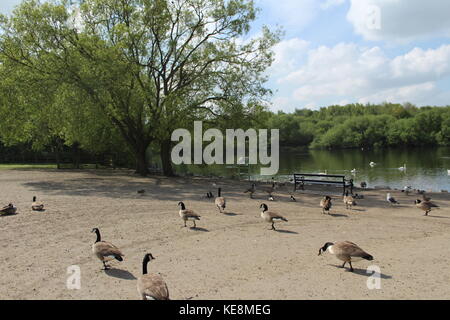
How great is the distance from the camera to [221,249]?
1159 centimetres

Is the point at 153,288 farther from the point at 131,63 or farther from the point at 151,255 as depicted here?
the point at 131,63

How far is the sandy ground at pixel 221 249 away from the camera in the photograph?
842 centimetres

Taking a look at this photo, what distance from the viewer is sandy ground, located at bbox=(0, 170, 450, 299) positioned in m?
8.42

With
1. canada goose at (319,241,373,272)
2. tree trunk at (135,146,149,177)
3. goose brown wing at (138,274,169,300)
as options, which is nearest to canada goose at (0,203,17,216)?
goose brown wing at (138,274,169,300)

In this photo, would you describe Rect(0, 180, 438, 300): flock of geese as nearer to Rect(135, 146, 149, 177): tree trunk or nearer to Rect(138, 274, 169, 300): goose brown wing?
Rect(138, 274, 169, 300): goose brown wing

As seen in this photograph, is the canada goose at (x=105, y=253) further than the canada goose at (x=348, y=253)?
No

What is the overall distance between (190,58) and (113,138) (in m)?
16.0

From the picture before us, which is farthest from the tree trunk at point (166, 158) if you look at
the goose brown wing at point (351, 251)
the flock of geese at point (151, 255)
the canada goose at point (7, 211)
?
the goose brown wing at point (351, 251)

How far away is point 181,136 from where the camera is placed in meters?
36.8

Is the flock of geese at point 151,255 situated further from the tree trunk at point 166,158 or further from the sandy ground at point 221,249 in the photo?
the tree trunk at point 166,158

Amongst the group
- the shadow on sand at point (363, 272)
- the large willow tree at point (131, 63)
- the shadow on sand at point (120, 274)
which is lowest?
the shadow on sand at point (363, 272)

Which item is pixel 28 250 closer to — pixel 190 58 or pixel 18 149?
pixel 190 58

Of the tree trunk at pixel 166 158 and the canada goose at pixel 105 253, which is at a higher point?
the tree trunk at pixel 166 158

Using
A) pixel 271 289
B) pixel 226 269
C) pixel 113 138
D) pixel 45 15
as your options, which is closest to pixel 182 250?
pixel 226 269
